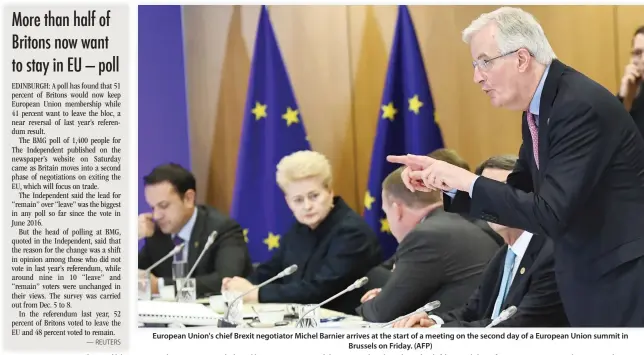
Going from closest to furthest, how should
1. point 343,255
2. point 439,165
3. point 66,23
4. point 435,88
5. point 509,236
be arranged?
point 439,165 → point 509,236 → point 66,23 → point 343,255 → point 435,88

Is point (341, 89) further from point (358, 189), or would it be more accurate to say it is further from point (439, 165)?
point (439, 165)

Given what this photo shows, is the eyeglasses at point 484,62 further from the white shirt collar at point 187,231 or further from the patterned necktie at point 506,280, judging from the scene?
the white shirt collar at point 187,231

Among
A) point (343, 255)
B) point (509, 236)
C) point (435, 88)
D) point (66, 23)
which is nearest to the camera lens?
point (509, 236)

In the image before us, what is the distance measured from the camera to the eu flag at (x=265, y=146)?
3814 mm

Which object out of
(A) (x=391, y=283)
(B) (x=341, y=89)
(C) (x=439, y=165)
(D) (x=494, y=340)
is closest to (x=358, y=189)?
(B) (x=341, y=89)

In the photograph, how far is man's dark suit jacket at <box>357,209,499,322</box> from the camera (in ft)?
8.68

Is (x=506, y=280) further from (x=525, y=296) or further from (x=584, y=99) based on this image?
(x=584, y=99)

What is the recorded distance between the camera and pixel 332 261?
326 cm

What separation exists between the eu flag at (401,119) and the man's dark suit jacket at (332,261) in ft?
1.11

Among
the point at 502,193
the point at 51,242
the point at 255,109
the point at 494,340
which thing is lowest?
the point at 494,340

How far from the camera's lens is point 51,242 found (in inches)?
99.4

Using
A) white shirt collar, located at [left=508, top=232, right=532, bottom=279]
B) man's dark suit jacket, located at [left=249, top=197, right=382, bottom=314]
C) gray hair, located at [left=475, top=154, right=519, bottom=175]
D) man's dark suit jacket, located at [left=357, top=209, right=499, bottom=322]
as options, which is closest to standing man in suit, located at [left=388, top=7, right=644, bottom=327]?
white shirt collar, located at [left=508, top=232, right=532, bottom=279]

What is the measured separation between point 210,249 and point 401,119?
41.5 inches

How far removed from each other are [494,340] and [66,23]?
5.50 ft
